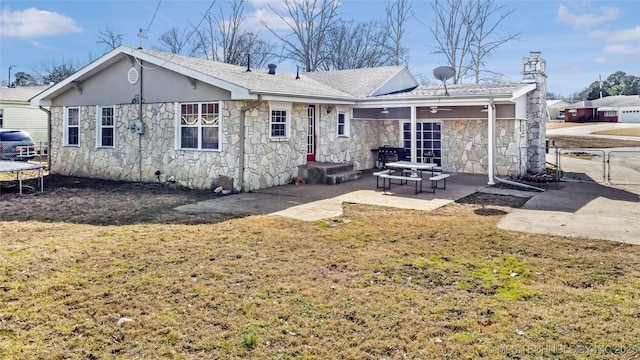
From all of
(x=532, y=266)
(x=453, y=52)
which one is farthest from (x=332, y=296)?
(x=453, y=52)

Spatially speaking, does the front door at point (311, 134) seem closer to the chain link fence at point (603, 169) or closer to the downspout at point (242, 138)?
the downspout at point (242, 138)

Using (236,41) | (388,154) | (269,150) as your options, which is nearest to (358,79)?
(388,154)

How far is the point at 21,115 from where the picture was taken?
25188mm

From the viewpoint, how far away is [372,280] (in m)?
4.75

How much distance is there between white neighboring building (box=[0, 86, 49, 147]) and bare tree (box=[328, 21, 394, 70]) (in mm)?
19361

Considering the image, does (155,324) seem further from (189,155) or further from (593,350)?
(189,155)

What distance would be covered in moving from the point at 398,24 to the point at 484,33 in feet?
20.6

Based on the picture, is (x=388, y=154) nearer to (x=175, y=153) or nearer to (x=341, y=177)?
(x=341, y=177)

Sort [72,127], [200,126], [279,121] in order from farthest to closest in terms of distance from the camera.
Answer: [72,127]
[279,121]
[200,126]

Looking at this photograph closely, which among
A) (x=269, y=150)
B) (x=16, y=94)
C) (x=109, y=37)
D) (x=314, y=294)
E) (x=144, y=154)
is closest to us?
(x=314, y=294)

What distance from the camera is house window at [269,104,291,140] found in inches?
464

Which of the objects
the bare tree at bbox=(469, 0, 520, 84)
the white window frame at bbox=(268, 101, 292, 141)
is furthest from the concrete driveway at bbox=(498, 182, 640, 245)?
the bare tree at bbox=(469, 0, 520, 84)

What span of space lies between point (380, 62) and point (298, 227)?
2845 centimetres

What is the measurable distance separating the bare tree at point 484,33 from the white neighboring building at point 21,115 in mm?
28529
